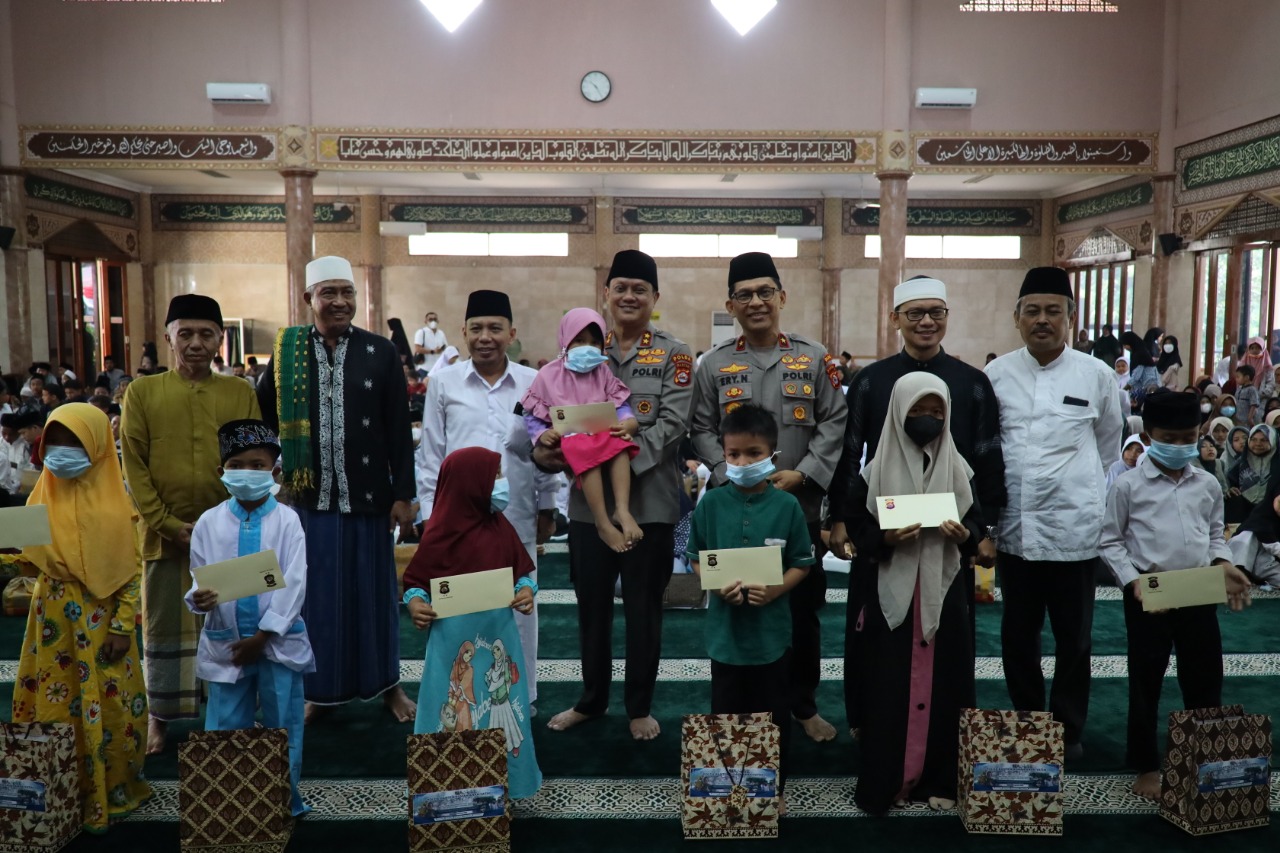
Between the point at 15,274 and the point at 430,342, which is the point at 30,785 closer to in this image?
the point at 15,274

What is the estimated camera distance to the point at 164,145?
9844 millimetres

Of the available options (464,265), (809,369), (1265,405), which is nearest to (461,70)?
(464,265)

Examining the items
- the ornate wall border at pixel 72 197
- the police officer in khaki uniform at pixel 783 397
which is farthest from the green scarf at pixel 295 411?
the ornate wall border at pixel 72 197

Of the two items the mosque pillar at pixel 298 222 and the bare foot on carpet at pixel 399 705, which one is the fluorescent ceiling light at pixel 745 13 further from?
the bare foot on carpet at pixel 399 705

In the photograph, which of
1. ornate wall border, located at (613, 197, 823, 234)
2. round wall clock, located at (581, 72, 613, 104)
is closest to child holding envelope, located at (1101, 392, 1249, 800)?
round wall clock, located at (581, 72, 613, 104)

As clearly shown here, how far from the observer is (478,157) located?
1002 cm

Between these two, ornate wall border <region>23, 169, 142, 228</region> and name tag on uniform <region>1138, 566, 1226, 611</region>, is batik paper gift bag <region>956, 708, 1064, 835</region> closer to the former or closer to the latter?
name tag on uniform <region>1138, 566, 1226, 611</region>

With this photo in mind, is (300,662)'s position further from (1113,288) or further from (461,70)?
(1113,288)

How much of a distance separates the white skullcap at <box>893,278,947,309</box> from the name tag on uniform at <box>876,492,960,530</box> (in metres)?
0.55

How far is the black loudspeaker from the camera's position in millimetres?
9867

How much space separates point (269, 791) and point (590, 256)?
11.7m

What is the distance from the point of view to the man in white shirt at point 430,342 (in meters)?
11.6

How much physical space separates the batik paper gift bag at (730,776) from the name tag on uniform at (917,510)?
50cm

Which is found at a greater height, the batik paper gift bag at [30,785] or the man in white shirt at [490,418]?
the man in white shirt at [490,418]
